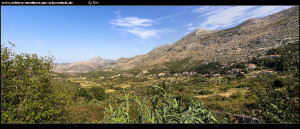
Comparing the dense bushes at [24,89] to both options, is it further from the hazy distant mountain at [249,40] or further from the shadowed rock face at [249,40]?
the hazy distant mountain at [249,40]

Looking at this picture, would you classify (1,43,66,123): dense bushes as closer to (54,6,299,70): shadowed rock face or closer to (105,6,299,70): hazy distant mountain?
(54,6,299,70): shadowed rock face

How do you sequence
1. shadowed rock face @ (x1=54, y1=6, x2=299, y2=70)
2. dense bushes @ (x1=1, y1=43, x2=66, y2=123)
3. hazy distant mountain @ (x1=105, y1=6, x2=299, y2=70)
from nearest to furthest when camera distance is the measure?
dense bushes @ (x1=1, y1=43, x2=66, y2=123) < shadowed rock face @ (x1=54, y1=6, x2=299, y2=70) < hazy distant mountain @ (x1=105, y1=6, x2=299, y2=70)

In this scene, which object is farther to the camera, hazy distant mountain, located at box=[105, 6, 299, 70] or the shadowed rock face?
hazy distant mountain, located at box=[105, 6, 299, 70]

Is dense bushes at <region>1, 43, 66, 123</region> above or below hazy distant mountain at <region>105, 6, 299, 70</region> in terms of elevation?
below

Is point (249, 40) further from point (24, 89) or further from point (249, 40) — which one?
point (24, 89)

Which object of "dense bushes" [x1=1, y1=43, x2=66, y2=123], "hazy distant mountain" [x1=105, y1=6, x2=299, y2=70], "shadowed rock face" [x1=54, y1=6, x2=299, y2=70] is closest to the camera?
"dense bushes" [x1=1, y1=43, x2=66, y2=123]

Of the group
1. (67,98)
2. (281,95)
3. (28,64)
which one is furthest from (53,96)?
(281,95)

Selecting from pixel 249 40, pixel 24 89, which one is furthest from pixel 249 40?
pixel 24 89

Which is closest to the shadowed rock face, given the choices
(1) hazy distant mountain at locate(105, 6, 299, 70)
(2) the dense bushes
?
(1) hazy distant mountain at locate(105, 6, 299, 70)
